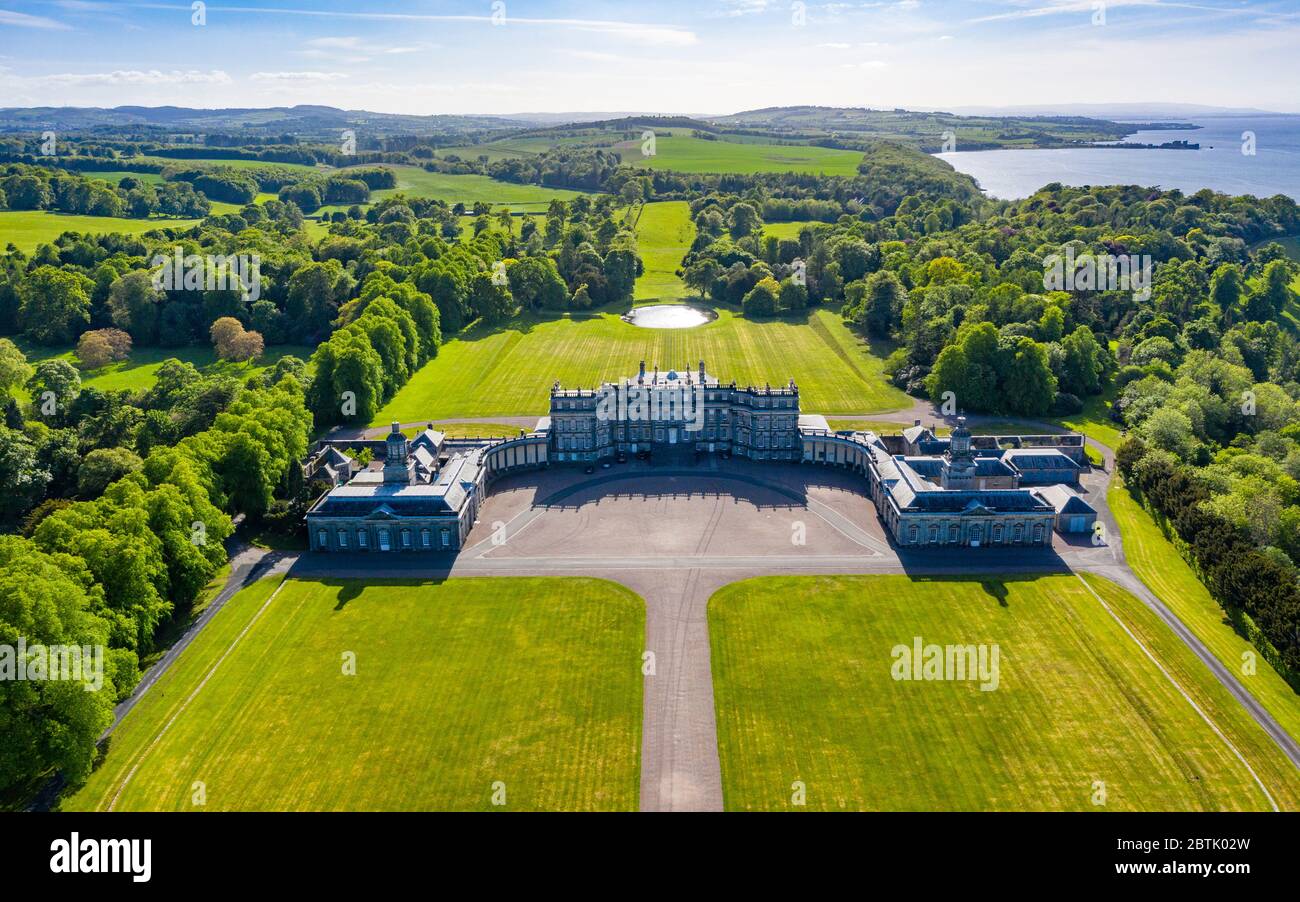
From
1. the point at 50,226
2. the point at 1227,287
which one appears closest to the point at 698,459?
the point at 1227,287

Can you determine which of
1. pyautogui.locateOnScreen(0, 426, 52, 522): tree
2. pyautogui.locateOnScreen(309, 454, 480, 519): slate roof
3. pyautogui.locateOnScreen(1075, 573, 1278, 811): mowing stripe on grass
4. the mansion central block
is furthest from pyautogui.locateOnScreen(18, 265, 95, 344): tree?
pyautogui.locateOnScreen(1075, 573, 1278, 811): mowing stripe on grass

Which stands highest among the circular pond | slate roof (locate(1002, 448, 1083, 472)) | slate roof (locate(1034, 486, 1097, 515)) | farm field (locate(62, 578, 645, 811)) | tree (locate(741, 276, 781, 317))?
tree (locate(741, 276, 781, 317))

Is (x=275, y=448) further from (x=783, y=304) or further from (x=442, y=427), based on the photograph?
(x=783, y=304)

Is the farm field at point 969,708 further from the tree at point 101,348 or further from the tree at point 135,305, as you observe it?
the tree at point 135,305

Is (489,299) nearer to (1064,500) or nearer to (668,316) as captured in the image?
(668,316)

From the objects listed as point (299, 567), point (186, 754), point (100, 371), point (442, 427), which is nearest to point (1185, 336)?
point (442, 427)

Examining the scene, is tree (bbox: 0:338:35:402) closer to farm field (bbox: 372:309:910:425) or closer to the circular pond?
farm field (bbox: 372:309:910:425)
